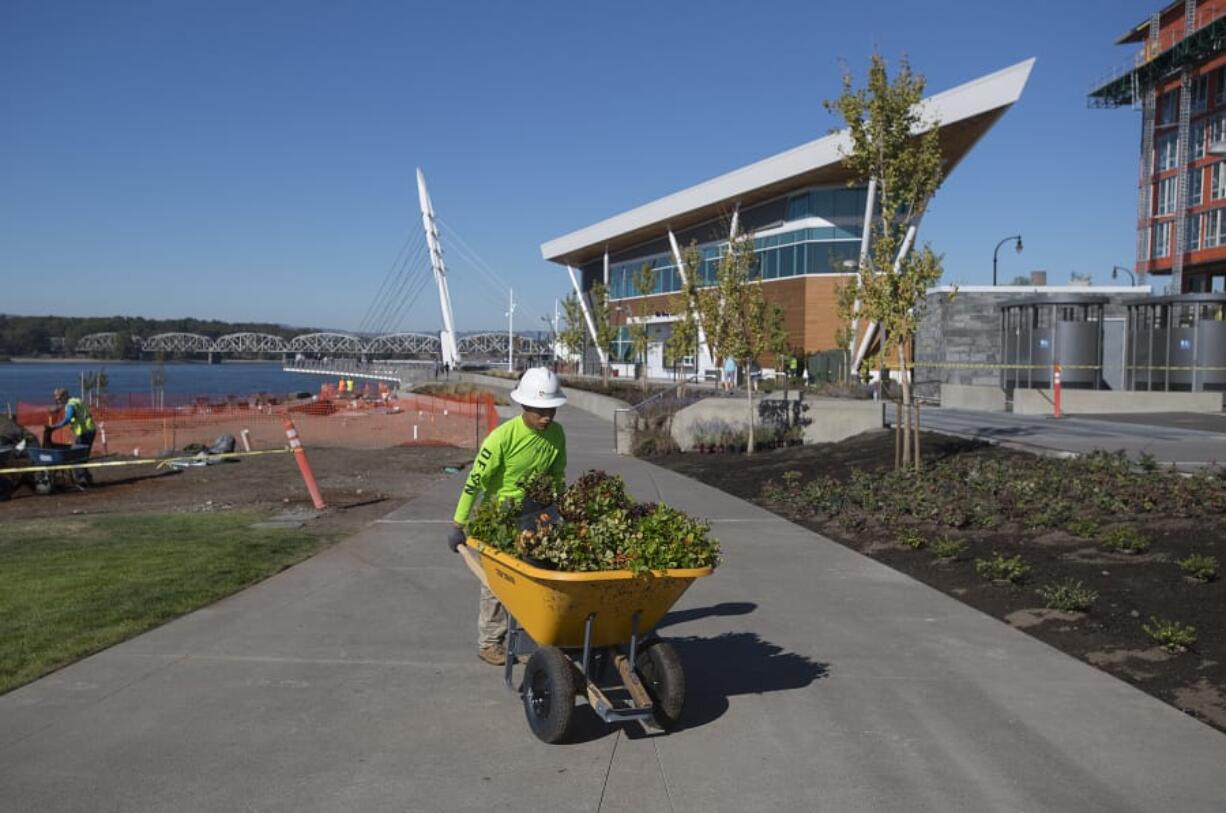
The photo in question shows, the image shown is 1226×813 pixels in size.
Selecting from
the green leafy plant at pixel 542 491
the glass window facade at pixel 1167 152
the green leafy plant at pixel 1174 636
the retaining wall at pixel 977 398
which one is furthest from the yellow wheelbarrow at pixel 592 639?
the glass window facade at pixel 1167 152

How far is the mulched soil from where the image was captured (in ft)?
46.2

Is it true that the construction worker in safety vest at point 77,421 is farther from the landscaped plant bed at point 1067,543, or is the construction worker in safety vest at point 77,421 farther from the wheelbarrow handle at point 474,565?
the wheelbarrow handle at point 474,565

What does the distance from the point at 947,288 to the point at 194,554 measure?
33.1 m

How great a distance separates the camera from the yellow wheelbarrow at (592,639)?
16.4ft

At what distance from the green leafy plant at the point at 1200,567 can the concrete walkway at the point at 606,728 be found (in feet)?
5.23

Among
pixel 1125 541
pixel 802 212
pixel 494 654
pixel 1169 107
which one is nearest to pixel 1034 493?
pixel 1125 541

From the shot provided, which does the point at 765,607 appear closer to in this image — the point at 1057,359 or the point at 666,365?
the point at 1057,359

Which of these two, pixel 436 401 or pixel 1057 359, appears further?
pixel 436 401

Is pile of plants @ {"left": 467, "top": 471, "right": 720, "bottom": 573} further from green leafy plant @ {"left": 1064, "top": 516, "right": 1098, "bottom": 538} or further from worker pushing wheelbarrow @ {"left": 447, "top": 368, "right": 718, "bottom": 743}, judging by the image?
green leafy plant @ {"left": 1064, "top": 516, "right": 1098, "bottom": 538}

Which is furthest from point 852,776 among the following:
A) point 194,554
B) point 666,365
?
point 666,365

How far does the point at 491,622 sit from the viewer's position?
6.45m

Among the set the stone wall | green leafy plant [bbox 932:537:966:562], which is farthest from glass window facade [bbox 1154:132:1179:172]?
green leafy plant [bbox 932:537:966:562]

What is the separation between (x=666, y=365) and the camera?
56.5m

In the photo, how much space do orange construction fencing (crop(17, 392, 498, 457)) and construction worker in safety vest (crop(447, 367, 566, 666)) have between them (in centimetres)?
1617
